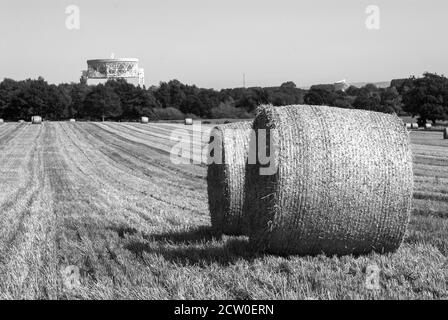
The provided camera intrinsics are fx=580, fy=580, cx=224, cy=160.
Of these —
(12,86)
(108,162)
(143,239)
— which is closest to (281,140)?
(143,239)

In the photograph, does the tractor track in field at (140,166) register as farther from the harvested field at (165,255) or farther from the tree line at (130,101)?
the tree line at (130,101)

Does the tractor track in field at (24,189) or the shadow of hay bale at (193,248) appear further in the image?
the tractor track in field at (24,189)

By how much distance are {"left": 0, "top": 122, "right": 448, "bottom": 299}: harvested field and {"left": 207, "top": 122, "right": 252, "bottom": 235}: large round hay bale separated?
0.41m

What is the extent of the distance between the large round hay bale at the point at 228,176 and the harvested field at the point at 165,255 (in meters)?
0.41

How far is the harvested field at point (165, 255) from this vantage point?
20.5 ft

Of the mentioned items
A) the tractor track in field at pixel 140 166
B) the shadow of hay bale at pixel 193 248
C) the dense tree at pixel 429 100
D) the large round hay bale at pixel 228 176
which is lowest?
the tractor track in field at pixel 140 166

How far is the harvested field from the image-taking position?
624 cm

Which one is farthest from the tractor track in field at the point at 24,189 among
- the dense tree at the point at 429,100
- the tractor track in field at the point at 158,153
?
the dense tree at the point at 429,100

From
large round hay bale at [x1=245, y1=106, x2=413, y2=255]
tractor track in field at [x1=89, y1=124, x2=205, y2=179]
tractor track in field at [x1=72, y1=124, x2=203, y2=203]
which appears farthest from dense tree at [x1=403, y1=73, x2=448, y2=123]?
large round hay bale at [x1=245, y1=106, x2=413, y2=255]

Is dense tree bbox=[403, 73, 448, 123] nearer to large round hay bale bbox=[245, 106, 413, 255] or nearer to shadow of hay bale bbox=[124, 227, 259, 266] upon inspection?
shadow of hay bale bbox=[124, 227, 259, 266]
